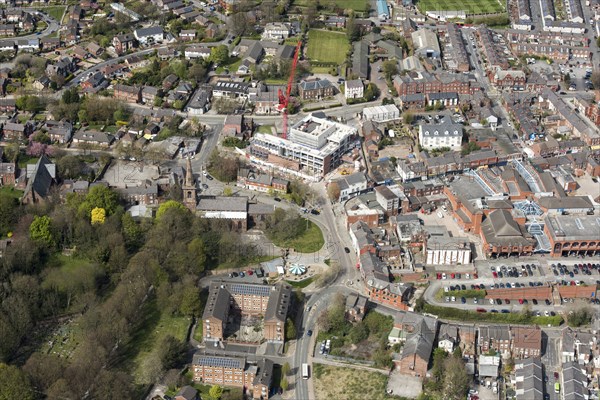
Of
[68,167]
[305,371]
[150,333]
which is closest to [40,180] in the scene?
[68,167]

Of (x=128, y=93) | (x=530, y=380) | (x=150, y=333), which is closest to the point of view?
(x=530, y=380)

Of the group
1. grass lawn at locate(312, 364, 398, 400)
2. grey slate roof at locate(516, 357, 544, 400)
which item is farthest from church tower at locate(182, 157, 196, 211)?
grey slate roof at locate(516, 357, 544, 400)

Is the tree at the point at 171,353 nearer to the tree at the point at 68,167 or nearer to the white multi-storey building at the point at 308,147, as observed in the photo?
the tree at the point at 68,167

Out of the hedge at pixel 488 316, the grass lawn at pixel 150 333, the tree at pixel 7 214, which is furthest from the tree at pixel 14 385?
the hedge at pixel 488 316

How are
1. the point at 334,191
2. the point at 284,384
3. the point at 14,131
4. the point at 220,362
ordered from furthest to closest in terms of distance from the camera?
the point at 14,131, the point at 334,191, the point at 220,362, the point at 284,384

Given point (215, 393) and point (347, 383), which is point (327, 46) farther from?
point (215, 393)

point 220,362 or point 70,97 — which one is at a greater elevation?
point 70,97

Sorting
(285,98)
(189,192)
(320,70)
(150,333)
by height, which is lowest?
(150,333)

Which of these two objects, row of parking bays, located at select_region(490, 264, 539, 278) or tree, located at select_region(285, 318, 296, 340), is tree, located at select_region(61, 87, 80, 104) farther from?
row of parking bays, located at select_region(490, 264, 539, 278)
